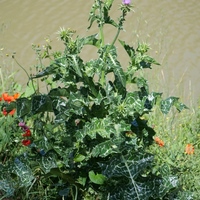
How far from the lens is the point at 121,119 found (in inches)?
88.8

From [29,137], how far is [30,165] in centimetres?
50

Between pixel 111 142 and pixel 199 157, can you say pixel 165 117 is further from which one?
pixel 111 142

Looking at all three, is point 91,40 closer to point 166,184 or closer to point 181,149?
point 166,184

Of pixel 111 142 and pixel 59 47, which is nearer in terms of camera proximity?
pixel 111 142

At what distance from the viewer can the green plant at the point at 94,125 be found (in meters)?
2.18

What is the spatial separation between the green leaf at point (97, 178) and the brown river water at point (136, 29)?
2275 millimetres

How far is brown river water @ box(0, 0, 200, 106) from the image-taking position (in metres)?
5.05

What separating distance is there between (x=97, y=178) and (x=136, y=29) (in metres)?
3.26

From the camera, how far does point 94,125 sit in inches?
87.7

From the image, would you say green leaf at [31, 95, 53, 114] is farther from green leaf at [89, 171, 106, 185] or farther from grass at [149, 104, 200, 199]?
grass at [149, 104, 200, 199]

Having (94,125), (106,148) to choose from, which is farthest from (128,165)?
(94,125)

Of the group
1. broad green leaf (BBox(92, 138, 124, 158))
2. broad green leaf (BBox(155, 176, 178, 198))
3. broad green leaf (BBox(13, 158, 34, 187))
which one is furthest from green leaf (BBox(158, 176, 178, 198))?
broad green leaf (BBox(13, 158, 34, 187))

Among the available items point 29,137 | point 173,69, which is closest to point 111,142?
point 29,137

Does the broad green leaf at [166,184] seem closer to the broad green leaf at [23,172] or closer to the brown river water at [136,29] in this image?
the broad green leaf at [23,172]
